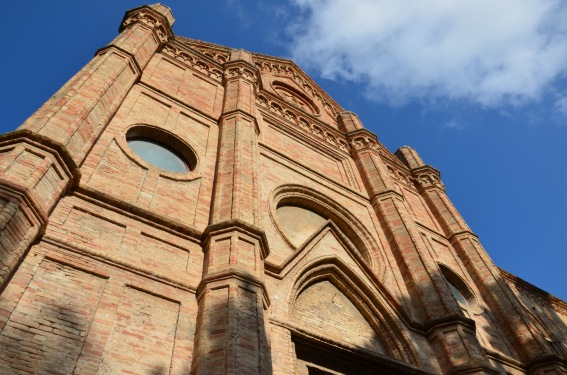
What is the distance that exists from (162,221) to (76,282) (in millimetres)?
1815

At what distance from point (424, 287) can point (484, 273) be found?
3.66 m

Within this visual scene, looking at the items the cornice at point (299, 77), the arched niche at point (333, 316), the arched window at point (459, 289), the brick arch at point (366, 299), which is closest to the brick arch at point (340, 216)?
the brick arch at point (366, 299)

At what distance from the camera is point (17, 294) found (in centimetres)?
467

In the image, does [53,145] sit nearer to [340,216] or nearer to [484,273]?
[340,216]

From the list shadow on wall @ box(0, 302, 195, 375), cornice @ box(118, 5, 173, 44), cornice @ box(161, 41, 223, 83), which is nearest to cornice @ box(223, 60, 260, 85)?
cornice @ box(161, 41, 223, 83)

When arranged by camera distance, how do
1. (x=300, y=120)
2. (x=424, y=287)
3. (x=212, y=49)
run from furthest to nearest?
(x=212, y=49)
(x=300, y=120)
(x=424, y=287)

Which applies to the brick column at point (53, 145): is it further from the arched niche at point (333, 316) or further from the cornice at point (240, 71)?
the arched niche at point (333, 316)

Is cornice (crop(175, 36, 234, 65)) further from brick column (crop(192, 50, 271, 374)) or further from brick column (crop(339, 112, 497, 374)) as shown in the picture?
brick column (crop(192, 50, 271, 374))

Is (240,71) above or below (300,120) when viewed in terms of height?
below

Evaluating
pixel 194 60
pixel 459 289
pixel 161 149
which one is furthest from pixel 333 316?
pixel 194 60

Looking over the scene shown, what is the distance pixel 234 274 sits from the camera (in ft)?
19.7

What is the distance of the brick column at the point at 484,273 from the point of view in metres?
10.2

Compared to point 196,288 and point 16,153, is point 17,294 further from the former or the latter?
point 196,288

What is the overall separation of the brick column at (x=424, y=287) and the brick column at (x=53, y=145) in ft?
21.7
